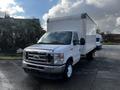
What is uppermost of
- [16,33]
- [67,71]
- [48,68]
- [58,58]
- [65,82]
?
[16,33]

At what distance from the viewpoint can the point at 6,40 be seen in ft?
68.2

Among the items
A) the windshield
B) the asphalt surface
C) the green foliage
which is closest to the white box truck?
the windshield

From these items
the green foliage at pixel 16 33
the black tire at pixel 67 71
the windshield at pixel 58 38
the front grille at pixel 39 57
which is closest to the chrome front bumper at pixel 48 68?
the front grille at pixel 39 57

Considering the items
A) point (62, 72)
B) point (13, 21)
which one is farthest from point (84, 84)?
point (13, 21)

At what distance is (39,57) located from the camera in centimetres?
734

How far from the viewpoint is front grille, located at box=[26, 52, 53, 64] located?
7.14 meters

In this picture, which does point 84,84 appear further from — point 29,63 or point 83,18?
point 83,18

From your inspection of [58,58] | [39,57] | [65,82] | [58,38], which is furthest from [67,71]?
[58,38]

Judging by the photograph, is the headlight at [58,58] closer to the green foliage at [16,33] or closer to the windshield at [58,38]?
the windshield at [58,38]

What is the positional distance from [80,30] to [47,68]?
3.83m

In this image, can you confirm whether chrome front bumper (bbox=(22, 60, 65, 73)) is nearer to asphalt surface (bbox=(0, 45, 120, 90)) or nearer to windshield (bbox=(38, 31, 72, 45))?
asphalt surface (bbox=(0, 45, 120, 90))

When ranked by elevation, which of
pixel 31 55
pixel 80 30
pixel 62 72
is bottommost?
pixel 62 72

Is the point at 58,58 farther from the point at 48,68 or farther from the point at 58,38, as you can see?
the point at 58,38

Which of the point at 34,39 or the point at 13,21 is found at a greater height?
the point at 13,21
